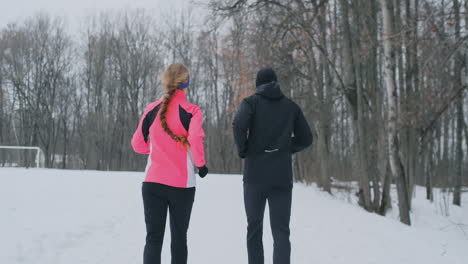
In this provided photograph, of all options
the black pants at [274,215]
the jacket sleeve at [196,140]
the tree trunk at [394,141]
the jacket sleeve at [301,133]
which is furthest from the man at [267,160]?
the tree trunk at [394,141]

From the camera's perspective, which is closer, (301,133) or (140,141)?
(140,141)

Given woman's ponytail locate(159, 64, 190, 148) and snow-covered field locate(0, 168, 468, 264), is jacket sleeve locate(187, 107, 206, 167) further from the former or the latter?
snow-covered field locate(0, 168, 468, 264)

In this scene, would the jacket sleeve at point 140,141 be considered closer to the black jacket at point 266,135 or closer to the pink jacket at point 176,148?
the pink jacket at point 176,148

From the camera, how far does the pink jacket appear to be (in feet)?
11.0

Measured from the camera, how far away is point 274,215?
12.5ft

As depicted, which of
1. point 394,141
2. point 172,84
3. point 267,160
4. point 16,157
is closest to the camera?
point 172,84

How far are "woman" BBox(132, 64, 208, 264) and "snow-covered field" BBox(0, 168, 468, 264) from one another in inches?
74.1

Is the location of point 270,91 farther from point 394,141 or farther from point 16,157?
point 16,157

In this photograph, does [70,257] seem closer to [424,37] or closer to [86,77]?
[424,37]

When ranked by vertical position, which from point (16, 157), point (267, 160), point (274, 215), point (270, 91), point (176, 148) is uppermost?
point (270, 91)

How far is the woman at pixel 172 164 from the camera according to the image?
11.0 ft

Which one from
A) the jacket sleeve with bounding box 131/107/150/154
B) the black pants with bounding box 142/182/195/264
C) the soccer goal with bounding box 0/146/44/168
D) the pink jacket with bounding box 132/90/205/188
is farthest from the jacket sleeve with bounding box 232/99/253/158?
the soccer goal with bounding box 0/146/44/168

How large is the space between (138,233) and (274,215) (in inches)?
137

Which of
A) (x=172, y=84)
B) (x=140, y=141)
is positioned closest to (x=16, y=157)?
(x=140, y=141)
